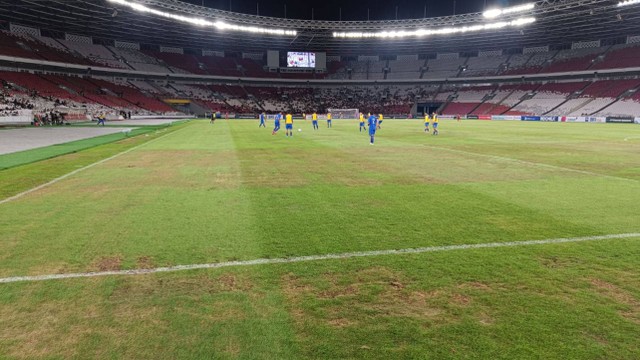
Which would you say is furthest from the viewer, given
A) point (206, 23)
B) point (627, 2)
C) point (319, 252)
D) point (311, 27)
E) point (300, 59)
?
point (300, 59)

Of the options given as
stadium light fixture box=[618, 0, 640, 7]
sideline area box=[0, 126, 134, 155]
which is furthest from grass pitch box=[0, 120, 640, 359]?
stadium light fixture box=[618, 0, 640, 7]

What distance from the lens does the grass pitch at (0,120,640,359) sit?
3.32 m

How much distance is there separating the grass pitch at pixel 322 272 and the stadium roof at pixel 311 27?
5143 centimetres

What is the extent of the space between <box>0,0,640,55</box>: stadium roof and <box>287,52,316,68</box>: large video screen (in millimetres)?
1877

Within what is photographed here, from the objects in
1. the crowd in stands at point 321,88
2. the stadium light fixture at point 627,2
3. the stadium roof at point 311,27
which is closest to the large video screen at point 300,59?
the stadium roof at point 311,27

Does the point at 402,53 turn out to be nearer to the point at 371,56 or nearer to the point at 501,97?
the point at 371,56

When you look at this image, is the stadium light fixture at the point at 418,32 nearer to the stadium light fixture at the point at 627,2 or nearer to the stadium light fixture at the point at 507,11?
the stadium light fixture at the point at 507,11

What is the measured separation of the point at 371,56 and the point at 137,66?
179ft

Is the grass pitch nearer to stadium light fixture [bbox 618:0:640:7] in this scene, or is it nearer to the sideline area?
the sideline area

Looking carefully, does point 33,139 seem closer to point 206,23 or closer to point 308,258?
point 308,258

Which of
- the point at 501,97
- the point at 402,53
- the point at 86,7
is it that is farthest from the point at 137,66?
the point at 501,97

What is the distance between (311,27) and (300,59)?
781 inches

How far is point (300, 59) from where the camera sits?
8794 centimetres

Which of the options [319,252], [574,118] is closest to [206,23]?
[574,118]
